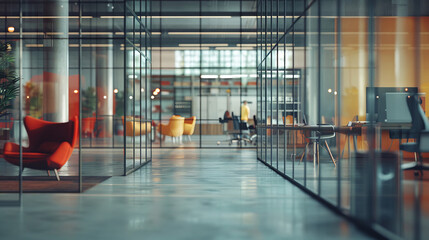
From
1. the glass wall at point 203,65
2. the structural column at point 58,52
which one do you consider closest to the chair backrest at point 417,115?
the structural column at point 58,52

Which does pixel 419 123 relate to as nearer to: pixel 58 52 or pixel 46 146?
pixel 46 146

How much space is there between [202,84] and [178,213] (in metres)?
12.1

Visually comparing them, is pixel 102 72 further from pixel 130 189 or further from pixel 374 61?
pixel 374 61

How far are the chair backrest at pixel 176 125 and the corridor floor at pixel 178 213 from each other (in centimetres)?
836

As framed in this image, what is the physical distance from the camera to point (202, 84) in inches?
644

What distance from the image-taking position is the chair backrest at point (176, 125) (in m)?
15.2

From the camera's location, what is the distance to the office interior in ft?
22.4

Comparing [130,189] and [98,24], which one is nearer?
[130,189]

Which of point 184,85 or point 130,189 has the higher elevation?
point 184,85

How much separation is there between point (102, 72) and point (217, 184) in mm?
10794

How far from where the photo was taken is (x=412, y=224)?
387 cm

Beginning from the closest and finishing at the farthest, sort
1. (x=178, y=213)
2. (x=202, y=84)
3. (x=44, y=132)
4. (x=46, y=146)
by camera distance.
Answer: (x=178, y=213), (x=46, y=146), (x=44, y=132), (x=202, y=84)

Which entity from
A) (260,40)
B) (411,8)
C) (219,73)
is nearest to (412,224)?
(260,40)

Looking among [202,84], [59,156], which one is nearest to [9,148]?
[59,156]
